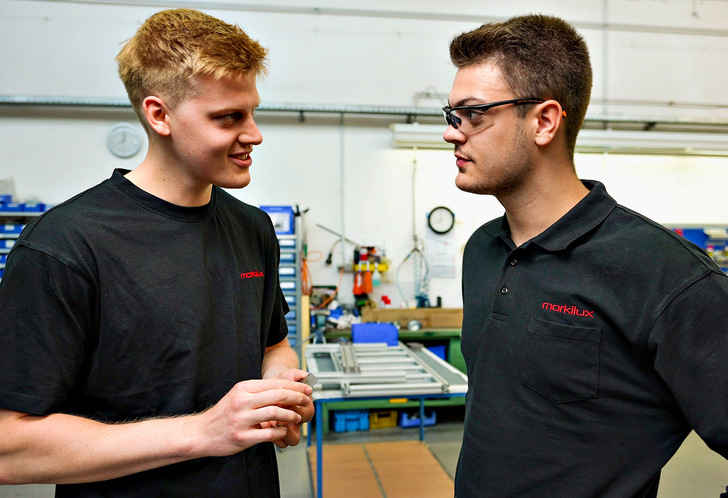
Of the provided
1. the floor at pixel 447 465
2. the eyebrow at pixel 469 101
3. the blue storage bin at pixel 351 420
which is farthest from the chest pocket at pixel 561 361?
the blue storage bin at pixel 351 420

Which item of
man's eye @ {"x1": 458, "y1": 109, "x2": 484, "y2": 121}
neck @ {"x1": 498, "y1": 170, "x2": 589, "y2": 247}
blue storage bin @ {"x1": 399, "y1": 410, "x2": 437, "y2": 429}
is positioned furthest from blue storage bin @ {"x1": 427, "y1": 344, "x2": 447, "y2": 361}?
man's eye @ {"x1": 458, "y1": 109, "x2": 484, "y2": 121}

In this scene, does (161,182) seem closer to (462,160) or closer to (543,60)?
(462,160)

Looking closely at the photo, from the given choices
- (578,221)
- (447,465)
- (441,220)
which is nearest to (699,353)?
(578,221)

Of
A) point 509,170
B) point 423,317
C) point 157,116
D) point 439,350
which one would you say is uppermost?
point 157,116

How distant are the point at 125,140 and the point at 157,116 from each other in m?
3.66

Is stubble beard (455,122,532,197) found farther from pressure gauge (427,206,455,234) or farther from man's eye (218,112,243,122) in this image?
pressure gauge (427,206,455,234)

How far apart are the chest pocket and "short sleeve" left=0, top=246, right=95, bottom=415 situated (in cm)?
90

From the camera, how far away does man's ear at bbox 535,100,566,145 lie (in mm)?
1108

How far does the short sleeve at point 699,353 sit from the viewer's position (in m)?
0.83

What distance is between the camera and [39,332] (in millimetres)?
796

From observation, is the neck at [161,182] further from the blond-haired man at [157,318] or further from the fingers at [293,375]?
the fingers at [293,375]

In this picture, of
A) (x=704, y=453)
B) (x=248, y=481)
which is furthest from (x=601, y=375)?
(x=704, y=453)

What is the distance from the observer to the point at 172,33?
95 centimetres

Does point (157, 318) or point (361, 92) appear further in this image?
point (361, 92)
